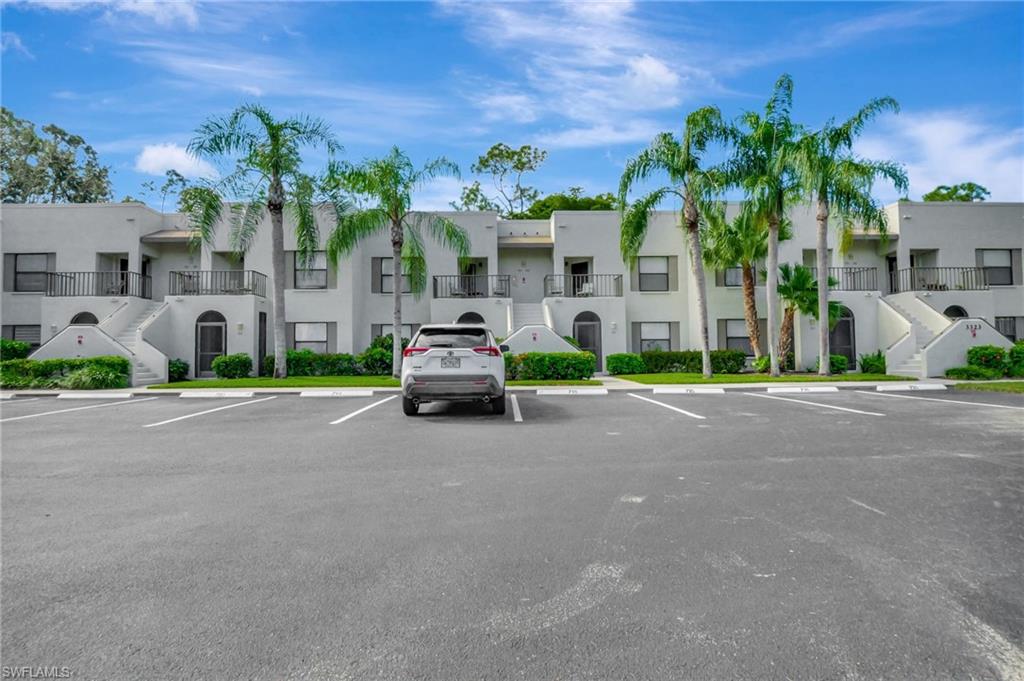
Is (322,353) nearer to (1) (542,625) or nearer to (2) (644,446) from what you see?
(2) (644,446)

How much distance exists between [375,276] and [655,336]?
43.5 feet

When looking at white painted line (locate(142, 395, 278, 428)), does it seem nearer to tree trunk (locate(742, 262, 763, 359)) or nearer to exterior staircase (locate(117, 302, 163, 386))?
exterior staircase (locate(117, 302, 163, 386))

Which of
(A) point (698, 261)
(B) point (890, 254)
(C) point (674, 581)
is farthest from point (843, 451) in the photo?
(B) point (890, 254)

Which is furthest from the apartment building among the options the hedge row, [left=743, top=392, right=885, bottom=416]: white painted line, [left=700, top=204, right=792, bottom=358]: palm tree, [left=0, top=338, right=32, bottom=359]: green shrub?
[left=743, top=392, right=885, bottom=416]: white painted line

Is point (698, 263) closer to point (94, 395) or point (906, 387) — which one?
point (906, 387)

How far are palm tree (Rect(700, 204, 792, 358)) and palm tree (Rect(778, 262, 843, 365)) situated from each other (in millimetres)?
1140

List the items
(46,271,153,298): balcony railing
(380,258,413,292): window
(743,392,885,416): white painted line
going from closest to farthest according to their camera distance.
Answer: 1. (743,392,885,416): white painted line
2. (46,271,153,298): balcony railing
3. (380,258,413,292): window

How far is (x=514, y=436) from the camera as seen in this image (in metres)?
9.18

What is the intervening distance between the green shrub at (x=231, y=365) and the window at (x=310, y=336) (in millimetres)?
3071

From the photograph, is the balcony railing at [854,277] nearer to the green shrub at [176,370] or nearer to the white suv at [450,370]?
the white suv at [450,370]

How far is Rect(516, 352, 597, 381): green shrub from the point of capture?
20422mm

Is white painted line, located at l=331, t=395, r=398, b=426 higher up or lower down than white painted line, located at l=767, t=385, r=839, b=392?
lower down

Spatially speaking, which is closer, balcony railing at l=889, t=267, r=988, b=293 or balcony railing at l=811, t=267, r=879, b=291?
balcony railing at l=811, t=267, r=879, b=291

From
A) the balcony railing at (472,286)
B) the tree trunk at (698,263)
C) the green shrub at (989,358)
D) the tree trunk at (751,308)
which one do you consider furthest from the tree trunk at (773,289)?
the balcony railing at (472,286)
